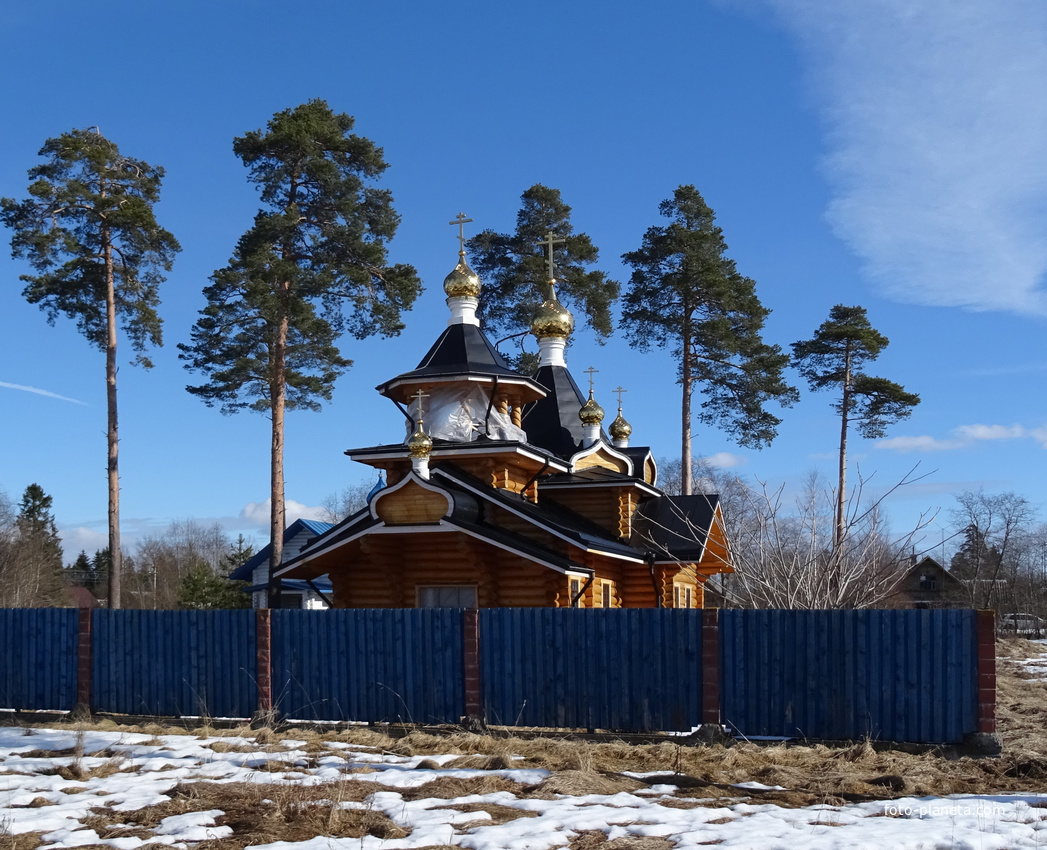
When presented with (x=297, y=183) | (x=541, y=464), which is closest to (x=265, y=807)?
(x=541, y=464)

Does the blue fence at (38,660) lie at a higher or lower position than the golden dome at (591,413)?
lower

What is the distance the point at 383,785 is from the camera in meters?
7.91

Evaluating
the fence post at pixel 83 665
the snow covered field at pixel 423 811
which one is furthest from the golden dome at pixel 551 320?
the snow covered field at pixel 423 811

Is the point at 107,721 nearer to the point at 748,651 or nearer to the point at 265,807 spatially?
the point at 265,807

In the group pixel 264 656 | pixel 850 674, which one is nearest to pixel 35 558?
pixel 264 656

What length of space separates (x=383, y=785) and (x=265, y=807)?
1093 mm

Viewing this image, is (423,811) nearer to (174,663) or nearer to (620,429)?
(174,663)

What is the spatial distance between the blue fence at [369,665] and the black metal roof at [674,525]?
622cm

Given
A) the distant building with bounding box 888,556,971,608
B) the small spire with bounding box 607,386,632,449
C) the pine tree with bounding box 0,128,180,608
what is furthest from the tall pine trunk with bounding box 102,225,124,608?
the distant building with bounding box 888,556,971,608

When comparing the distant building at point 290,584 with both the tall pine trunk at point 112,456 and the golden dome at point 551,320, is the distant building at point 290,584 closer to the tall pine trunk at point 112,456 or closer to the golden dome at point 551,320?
the tall pine trunk at point 112,456

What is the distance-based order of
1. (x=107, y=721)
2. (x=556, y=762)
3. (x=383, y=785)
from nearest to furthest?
(x=383, y=785), (x=556, y=762), (x=107, y=721)

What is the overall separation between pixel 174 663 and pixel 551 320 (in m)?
11.0

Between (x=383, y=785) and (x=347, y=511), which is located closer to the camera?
(x=383, y=785)

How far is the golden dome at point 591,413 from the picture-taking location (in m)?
19.8
